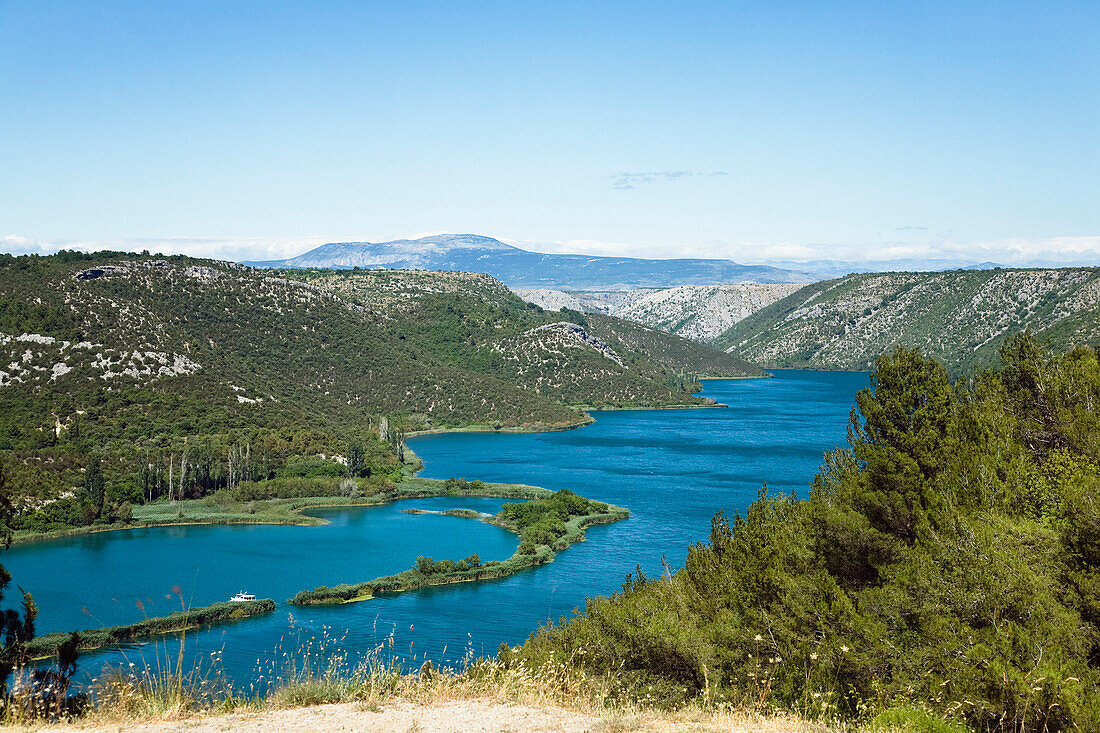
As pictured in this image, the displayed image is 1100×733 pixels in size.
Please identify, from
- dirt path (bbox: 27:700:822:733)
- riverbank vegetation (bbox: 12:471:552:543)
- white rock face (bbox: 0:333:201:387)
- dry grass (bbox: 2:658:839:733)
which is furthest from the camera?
white rock face (bbox: 0:333:201:387)

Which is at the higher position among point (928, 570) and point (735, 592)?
point (928, 570)

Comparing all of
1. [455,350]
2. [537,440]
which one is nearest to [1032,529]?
[537,440]

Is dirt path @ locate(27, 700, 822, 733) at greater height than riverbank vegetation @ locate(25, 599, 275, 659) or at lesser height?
greater

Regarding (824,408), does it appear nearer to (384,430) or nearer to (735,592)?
(384,430)

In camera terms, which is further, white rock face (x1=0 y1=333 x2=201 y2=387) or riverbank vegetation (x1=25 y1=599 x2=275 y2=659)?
white rock face (x1=0 y1=333 x2=201 y2=387)

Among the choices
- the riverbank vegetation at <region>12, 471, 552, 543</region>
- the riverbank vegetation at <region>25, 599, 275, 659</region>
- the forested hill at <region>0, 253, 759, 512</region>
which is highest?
the forested hill at <region>0, 253, 759, 512</region>

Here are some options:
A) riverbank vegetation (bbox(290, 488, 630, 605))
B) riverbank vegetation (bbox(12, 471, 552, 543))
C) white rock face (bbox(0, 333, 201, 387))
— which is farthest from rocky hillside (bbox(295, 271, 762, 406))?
riverbank vegetation (bbox(290, 488, 630, 605))

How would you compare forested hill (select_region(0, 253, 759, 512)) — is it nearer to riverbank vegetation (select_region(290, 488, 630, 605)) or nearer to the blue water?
the blue water
